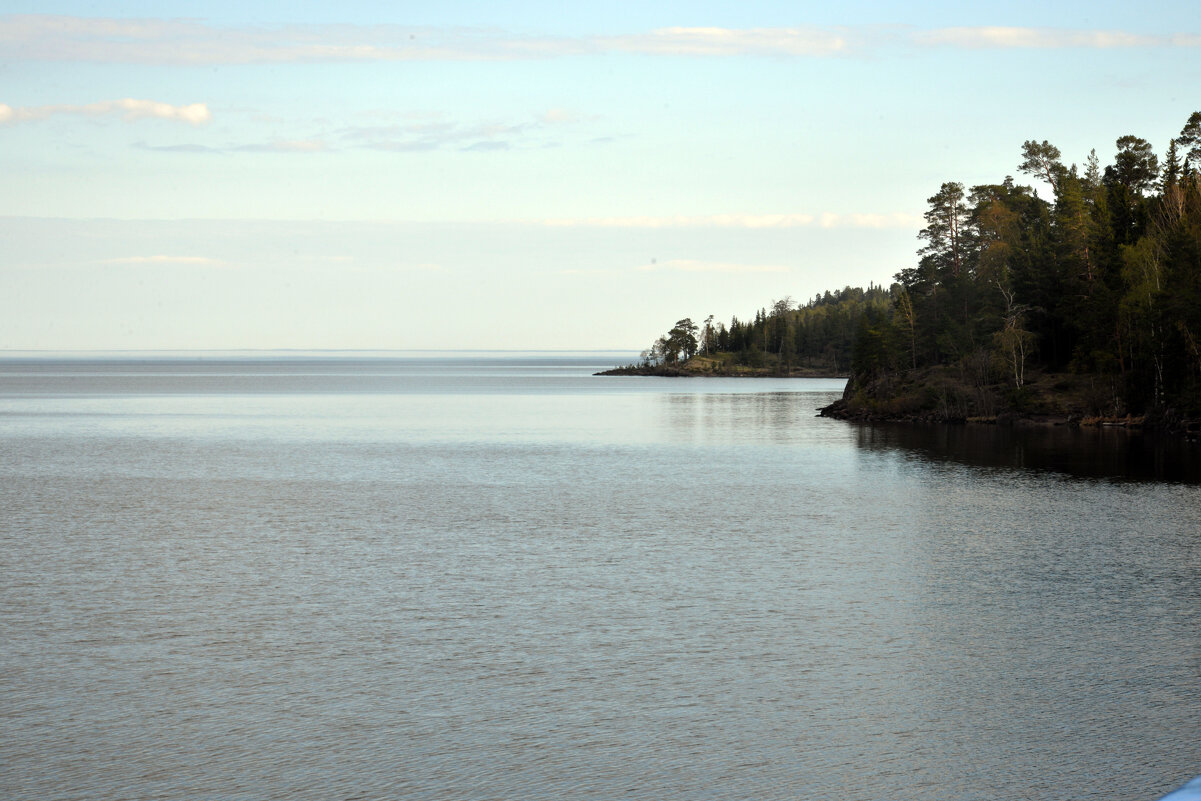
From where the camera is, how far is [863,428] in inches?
3780

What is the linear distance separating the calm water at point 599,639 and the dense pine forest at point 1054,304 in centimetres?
3540

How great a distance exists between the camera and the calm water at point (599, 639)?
1499 cm

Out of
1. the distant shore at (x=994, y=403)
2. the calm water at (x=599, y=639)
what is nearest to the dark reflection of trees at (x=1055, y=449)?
the distant shore at (x=994, y=403)

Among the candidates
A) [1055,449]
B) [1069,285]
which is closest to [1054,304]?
[1069,285]

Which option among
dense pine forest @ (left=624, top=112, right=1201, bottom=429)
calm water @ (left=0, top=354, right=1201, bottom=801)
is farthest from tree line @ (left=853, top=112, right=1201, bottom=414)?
calm water @ (left=0, top=354, right=1201, bottom=801)

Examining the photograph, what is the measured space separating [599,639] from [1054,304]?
92255 millimetres

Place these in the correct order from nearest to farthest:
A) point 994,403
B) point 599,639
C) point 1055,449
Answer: point 599,639, point 1055,449, point 994,403

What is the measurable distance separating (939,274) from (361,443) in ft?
256

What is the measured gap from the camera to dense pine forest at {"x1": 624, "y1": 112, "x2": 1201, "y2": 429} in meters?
79.5

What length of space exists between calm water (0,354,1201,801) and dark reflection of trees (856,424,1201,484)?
7.08 m

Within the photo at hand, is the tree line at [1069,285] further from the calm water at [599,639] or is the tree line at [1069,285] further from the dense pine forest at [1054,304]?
the calm water at [599,639]

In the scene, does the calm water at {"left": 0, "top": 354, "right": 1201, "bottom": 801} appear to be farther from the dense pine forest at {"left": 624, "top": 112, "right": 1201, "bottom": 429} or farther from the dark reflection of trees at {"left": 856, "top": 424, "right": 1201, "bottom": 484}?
the dense pine forest at {"left": 624, "top": 112, "right": 1201, "bottom": 429}

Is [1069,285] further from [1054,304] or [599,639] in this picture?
[599,639]

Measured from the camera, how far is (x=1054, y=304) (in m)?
102
